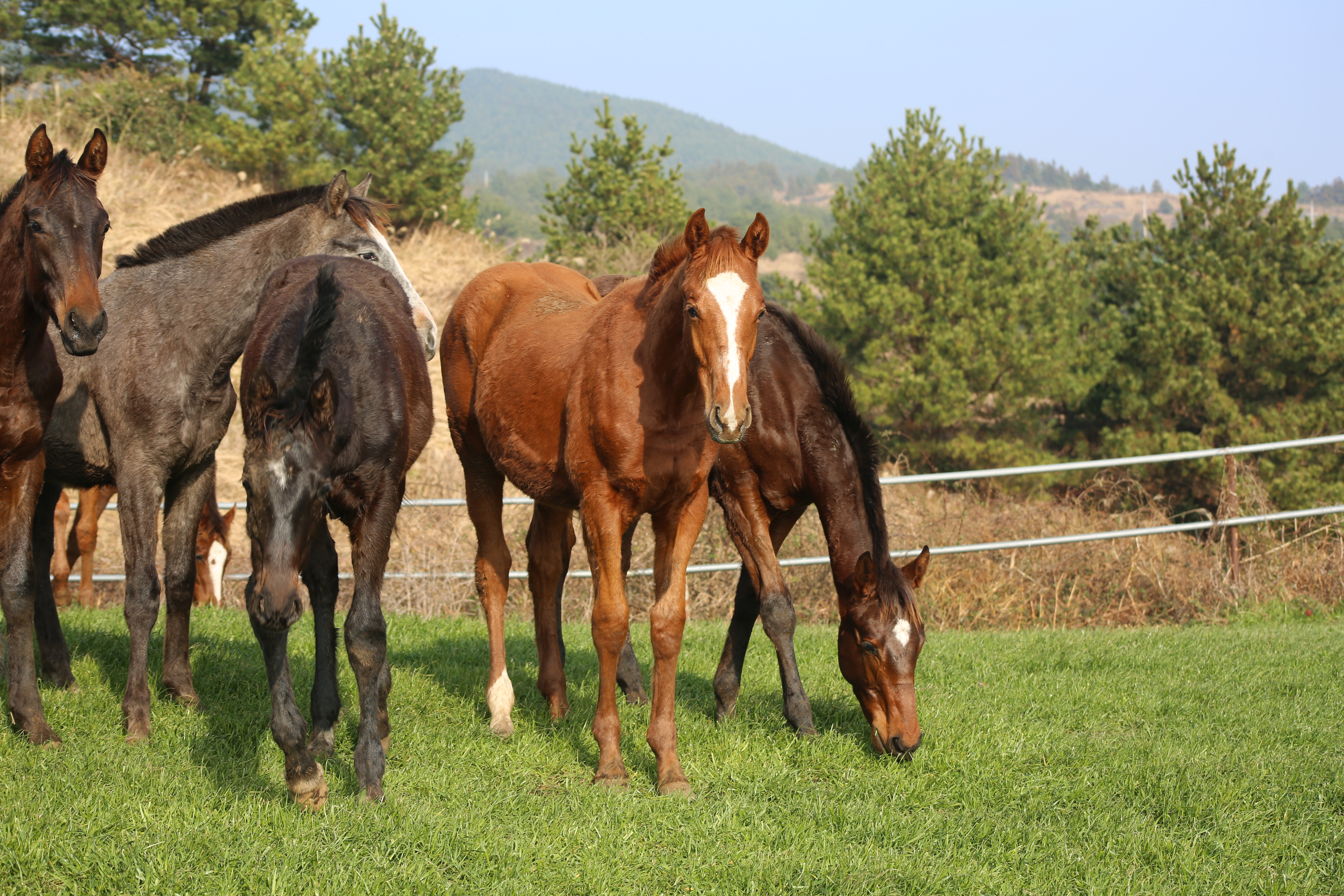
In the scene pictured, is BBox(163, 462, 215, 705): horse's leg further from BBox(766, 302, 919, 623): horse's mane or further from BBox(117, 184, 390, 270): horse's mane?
BBox(766, 302, 919, 623): horse's mane

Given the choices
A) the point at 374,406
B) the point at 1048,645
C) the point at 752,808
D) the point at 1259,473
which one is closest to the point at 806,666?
the point at 1048,645

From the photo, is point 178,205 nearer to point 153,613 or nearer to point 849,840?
point 153,613

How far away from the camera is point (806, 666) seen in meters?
6.53

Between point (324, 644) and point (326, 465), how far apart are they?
1238mm

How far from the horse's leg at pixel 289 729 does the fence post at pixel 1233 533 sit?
332 inches

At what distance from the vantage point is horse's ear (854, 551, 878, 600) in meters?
4.96

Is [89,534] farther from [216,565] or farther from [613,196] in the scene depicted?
[613,196]

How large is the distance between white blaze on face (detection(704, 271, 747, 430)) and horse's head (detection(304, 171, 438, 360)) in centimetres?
212

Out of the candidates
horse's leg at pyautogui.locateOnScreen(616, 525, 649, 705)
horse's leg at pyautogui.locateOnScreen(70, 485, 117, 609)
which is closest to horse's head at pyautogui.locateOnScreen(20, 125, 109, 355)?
horse's leg at pyautogui.locateOnScreen(616, 525, 649, 705)

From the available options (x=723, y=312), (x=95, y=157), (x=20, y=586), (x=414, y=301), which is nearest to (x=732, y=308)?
(x=723, y=312)

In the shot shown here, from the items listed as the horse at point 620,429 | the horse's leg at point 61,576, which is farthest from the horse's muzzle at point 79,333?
the horse's leg at point 61,576

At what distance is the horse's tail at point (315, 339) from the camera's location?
3525 millimetres

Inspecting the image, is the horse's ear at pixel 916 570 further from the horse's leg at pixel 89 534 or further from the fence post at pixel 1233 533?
the horse's leg at pixel 89 534

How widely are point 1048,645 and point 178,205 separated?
741 inches
